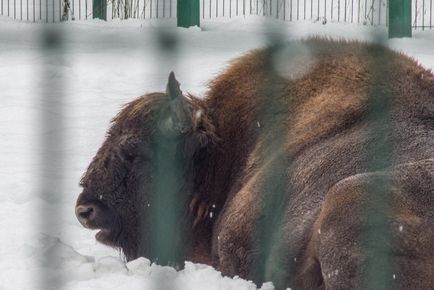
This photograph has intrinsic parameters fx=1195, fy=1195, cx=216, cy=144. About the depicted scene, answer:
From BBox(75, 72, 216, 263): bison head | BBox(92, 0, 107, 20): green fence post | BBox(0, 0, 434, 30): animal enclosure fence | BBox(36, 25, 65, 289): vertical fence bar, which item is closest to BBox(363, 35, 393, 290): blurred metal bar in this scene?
BBox(75, 72, 216, 263): bison head

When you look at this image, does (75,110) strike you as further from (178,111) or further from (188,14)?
(178,111)

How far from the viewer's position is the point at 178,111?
3.99 metres

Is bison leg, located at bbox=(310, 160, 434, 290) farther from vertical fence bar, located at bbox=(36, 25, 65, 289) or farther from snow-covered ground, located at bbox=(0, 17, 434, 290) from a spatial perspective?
vertical fence bar, located at bbox=(36, 25, 65, 289)


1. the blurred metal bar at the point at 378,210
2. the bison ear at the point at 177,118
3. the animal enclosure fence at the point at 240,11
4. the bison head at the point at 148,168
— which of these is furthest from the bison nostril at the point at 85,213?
the animal enclosure fence at the point at 240,11

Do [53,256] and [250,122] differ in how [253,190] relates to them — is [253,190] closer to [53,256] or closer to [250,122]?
[250,122]

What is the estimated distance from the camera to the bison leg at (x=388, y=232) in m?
3.01

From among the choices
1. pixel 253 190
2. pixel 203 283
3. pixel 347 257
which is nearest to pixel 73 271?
pixel 203 283

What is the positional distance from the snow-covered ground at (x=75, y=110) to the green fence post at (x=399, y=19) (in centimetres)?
21

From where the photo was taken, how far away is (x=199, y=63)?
877 cm

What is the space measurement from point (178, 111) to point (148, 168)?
0.23 metres

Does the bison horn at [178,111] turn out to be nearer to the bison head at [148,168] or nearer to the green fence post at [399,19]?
the bison head at [148,168]

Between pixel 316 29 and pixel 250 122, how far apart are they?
590 cm

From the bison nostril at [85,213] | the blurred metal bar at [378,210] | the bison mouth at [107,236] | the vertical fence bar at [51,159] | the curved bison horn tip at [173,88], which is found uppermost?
the curved bison horn tip at [173,88]

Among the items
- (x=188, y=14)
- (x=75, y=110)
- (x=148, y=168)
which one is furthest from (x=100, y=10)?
(x=148, y=168)
